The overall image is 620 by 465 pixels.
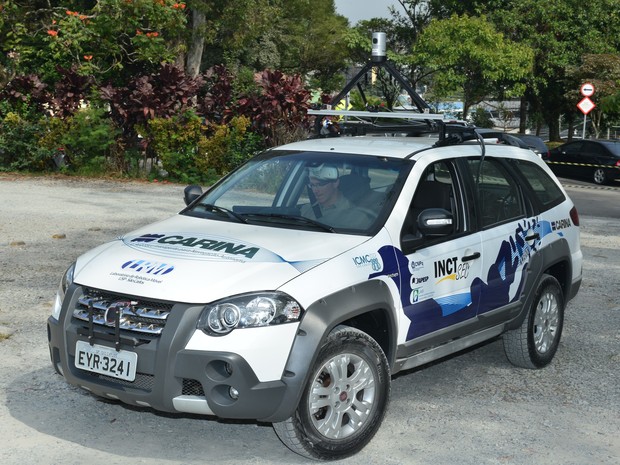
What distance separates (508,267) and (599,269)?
16.6 feet

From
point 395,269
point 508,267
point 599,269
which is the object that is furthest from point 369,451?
point 599,269

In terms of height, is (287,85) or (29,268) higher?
(287,85)

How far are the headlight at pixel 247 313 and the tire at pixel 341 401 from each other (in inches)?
11.9

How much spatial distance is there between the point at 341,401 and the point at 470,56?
38018 millimetres

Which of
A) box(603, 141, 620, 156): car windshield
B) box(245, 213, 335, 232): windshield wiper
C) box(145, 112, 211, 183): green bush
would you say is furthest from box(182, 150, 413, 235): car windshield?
box(603, 141, 620, 156): car windshield

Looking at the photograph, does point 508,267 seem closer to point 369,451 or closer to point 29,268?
point 369,451

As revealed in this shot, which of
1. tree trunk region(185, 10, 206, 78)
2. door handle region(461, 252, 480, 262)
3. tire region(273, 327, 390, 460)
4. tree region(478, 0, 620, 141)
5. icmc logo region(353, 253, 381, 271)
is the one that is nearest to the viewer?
tire region(273, 327, 390, 460)

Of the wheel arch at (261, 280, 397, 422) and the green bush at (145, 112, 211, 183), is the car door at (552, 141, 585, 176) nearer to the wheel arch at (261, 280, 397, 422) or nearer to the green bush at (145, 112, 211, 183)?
the green bush at (145, 112, 211, 183)

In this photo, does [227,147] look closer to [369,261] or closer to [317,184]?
[317,184]

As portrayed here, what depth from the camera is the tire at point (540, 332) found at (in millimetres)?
6855

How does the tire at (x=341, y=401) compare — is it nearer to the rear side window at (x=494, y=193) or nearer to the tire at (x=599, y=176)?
the rear side window at (x=494, y=193)

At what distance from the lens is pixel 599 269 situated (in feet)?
36.8

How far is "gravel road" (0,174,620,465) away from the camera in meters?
5.29

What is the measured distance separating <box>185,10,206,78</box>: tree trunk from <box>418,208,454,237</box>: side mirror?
30.4 meters
